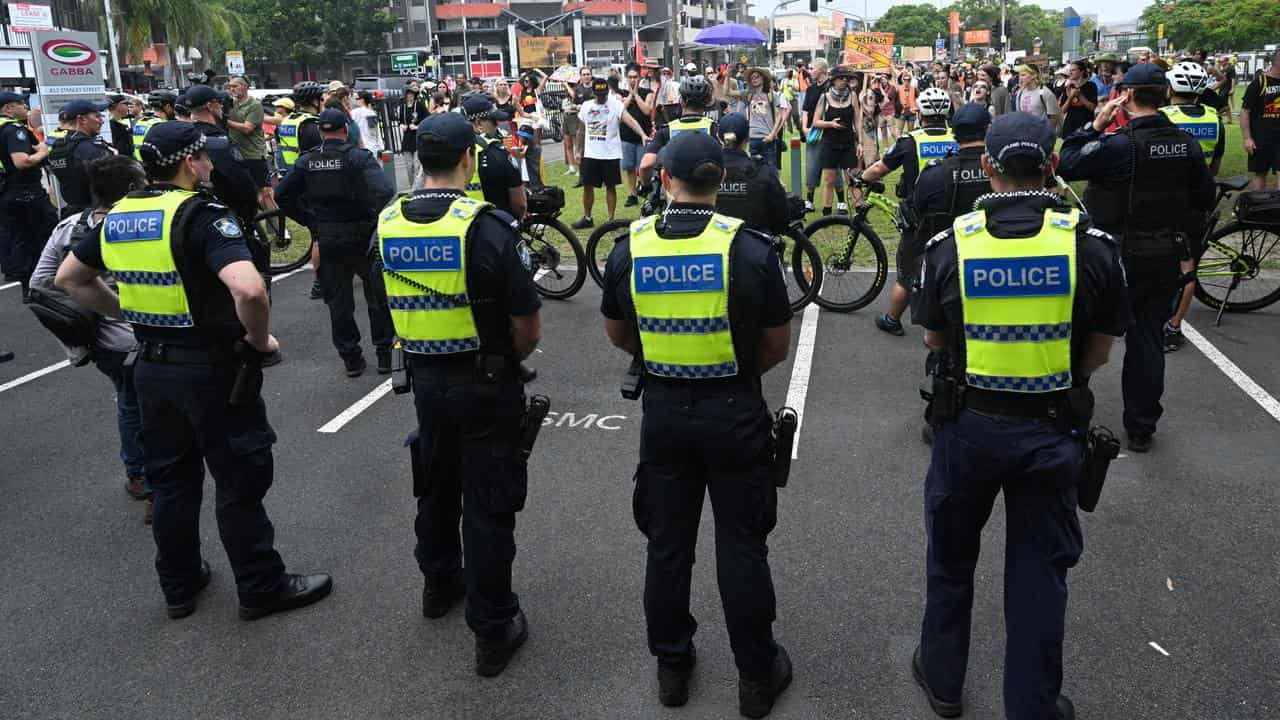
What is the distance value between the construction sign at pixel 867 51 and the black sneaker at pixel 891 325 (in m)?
16.2

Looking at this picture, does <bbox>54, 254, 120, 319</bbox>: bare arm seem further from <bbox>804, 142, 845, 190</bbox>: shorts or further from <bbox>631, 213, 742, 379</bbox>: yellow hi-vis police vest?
<bbox>804, 142, 845, 190</bbox>: shorts

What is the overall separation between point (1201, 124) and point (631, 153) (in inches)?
333

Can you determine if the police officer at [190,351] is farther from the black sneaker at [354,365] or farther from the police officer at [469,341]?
the black sneaker at [354,365]

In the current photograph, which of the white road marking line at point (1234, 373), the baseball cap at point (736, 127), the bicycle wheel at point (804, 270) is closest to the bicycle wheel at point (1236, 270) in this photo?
the white road marking line at point (1234, 373)

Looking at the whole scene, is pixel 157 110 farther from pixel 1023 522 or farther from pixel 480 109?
pixel 1023 522

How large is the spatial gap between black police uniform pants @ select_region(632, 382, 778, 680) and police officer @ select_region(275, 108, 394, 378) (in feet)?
14.7

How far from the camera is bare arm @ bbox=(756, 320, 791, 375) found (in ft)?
11.3

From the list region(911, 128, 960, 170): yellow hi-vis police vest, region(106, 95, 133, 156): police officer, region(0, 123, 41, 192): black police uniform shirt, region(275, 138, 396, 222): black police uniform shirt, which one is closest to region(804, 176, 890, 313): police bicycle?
region(911, 128, 960, 170): yellow hi-vis police vest

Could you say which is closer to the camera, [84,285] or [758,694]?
[758,694]

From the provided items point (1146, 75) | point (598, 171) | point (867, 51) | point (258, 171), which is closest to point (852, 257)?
point (1146, 75)

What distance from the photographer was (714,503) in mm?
3498

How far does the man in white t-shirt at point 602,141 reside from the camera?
13.0 meters

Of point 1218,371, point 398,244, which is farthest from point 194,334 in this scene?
point 1218,371

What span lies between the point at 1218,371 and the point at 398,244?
6086 mm
